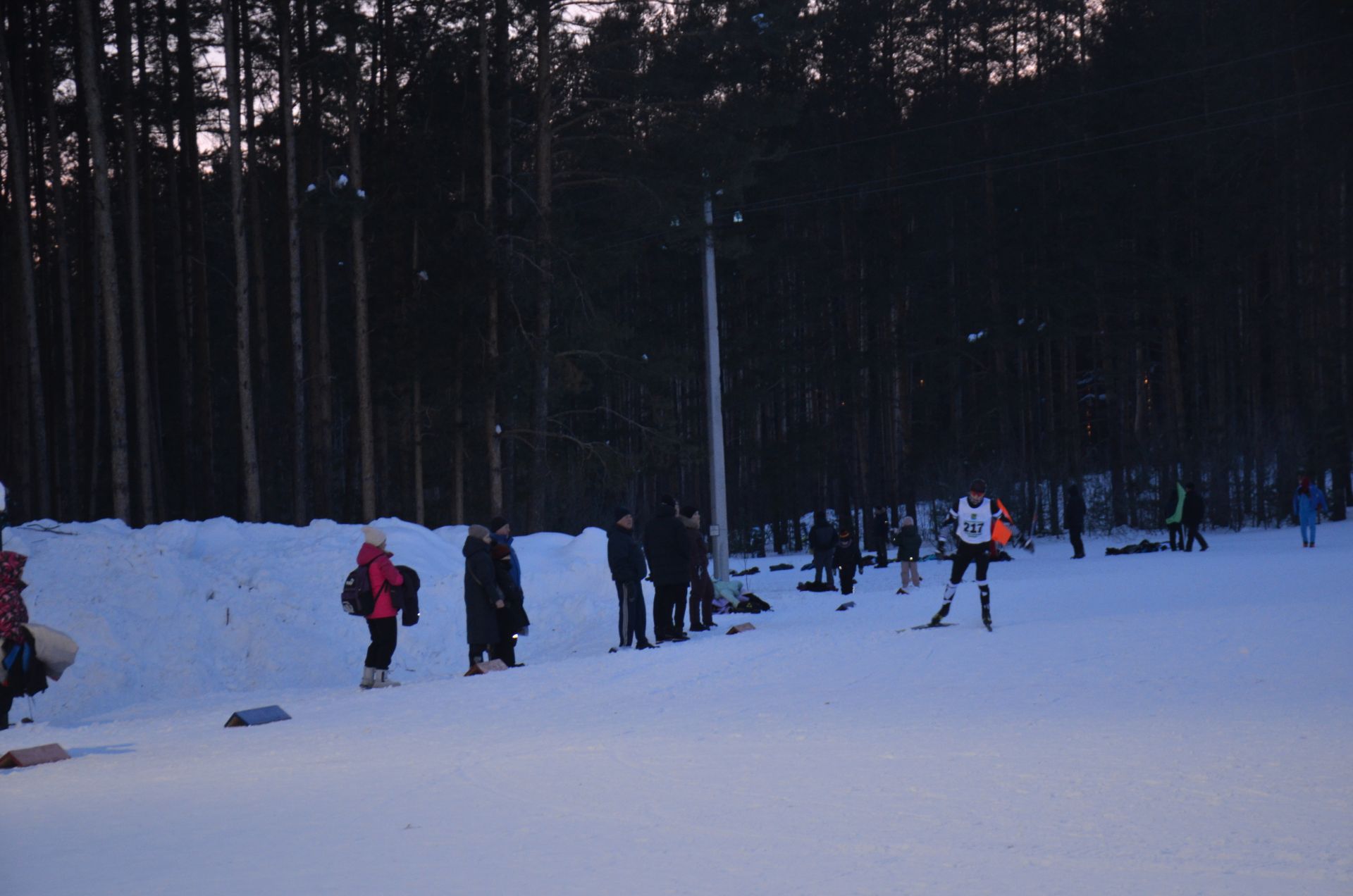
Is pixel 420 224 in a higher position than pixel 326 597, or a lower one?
higher

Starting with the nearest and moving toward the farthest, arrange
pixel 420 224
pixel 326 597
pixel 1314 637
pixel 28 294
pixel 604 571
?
pixel 1314 637, pixel 326 597, pixel 604 571, pixel 28 294, pixel 420 224

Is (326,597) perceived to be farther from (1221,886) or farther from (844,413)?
(844,413)

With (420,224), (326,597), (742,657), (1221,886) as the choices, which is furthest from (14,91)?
(1221,886)

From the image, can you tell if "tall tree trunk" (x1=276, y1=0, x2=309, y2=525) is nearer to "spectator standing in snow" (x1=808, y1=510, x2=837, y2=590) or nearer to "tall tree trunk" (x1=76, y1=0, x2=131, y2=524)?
"tall tree trunk" (x1=76, y1=0, x2=131, y2=524)

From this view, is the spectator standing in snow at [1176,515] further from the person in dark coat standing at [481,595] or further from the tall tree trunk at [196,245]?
the tall tree trunk at [196,245]

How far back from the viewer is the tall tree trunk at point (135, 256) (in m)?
30.7

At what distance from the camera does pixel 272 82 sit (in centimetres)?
3675

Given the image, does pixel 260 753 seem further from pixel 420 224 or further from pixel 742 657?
pixel 420 224

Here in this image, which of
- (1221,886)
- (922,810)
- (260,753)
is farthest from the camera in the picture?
(260,753)

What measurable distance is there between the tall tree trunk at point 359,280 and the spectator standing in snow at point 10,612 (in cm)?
2053

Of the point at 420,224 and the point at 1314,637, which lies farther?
the point at 420,224

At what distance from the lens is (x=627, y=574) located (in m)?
17.4

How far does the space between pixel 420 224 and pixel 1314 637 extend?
89.6 ft

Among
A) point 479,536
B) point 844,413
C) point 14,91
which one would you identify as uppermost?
point 14,91
